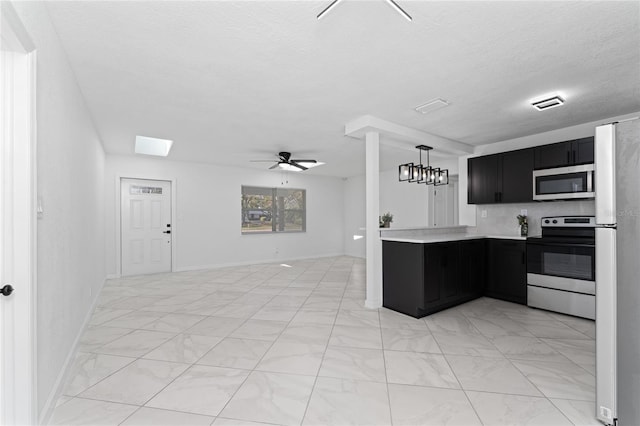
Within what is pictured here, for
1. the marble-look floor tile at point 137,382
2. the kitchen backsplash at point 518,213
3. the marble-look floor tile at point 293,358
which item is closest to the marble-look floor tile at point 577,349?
the kitchen backsplash at point 518,213

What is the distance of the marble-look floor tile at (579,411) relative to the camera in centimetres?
172

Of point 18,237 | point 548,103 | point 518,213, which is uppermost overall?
point 548,103

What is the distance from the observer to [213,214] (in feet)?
22.7

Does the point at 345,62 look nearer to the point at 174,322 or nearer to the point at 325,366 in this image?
the point at 325,366

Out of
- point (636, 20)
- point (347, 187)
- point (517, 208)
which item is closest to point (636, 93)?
point (636, 20)

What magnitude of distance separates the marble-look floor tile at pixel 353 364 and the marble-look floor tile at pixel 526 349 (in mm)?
1158

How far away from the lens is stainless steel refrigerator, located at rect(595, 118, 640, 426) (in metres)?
1.55

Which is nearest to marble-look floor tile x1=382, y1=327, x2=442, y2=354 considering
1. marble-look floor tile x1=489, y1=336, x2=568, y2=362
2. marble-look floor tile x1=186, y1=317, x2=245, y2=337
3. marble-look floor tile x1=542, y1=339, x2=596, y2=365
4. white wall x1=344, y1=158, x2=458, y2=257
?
marble-look floor tile x1=489, y1=336, x2=568, y2=362

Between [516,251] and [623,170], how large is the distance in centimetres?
287

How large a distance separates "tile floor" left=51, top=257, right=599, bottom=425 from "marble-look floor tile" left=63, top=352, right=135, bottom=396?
0.01m

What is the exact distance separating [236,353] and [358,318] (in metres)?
1.52

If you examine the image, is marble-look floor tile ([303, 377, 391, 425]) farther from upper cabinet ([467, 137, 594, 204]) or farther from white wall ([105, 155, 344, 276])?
white wall ([105, 155, 344, 276])

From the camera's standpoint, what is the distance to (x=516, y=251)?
4129mm

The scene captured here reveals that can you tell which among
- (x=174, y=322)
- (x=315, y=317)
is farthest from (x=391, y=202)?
(x=174, y=322)
